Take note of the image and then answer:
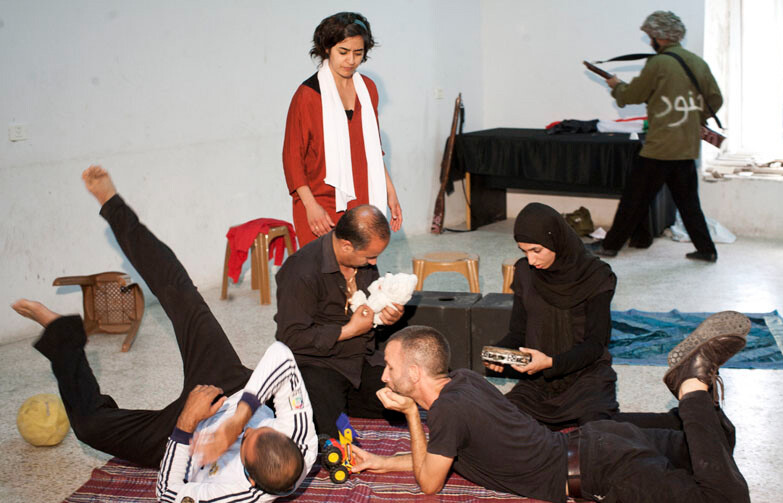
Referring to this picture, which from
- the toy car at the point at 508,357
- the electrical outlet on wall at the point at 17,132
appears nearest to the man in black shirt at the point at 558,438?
the toy car at the point at 508,357

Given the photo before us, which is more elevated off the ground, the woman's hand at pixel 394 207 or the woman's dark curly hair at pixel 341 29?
the woman's dark curly hair at pixel 341 29

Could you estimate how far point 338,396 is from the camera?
11.0 ft

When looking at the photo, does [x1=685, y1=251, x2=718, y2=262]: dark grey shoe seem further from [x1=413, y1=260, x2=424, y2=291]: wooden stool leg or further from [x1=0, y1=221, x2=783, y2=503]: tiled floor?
[x1=413, y1=260, x2=424, y2=291]: wooden stool leg

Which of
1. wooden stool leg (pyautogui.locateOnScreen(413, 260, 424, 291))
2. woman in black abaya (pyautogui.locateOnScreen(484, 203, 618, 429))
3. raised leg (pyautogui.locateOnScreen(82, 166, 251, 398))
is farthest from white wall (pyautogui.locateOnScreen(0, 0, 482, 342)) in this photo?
woman in black abaya (pyautogui.locateOnScreen(484, 203, 618, 429))

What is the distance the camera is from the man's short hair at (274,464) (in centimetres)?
233

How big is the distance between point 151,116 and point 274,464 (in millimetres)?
3689

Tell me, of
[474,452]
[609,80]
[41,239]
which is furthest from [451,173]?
[474,452]

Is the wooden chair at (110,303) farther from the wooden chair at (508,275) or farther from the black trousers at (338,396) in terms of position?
the wooden chair at (508,275)

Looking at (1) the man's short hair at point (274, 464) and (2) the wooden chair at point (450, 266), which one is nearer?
(1) the man's short hair at point (274, 464)

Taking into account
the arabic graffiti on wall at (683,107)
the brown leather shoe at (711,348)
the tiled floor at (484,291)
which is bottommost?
the tiled floor at (484,291)

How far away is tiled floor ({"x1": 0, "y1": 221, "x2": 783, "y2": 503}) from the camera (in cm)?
330

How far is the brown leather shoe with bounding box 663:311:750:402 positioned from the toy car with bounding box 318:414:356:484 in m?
1.17

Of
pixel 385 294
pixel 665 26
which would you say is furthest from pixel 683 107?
pixel 385 294

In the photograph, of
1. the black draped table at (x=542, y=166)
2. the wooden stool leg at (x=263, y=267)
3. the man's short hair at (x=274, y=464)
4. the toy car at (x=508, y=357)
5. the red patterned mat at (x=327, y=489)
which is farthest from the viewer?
the black draped table at (x=542, y=166)
